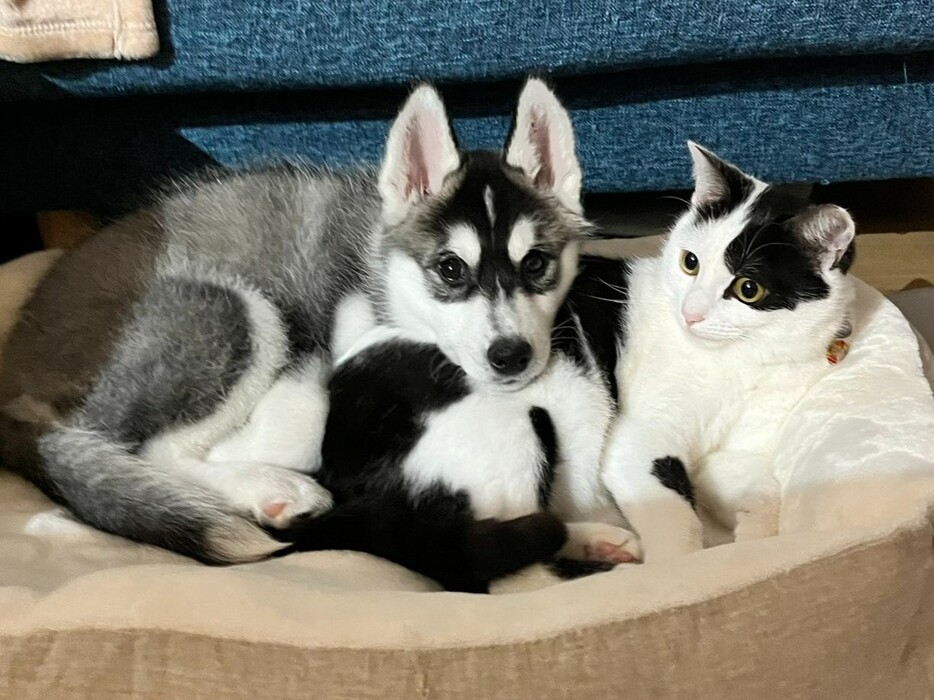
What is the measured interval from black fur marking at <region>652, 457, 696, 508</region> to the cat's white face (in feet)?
0.82

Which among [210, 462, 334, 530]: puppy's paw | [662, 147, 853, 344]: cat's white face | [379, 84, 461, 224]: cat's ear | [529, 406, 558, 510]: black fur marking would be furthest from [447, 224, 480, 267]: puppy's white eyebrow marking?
[210, 462, 334, 530]: puppy's paw

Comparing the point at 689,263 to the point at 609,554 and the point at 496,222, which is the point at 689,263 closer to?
the point at 496,222

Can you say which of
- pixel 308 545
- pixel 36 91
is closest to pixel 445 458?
pixel 308 545

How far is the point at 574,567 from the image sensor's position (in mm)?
1509

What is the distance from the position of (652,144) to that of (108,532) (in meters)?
1.65

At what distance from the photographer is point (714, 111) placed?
2285mm

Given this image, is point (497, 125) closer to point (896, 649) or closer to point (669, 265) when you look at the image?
point (669, 265)

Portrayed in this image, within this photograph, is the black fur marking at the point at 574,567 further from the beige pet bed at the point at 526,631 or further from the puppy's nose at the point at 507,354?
the puppy's nose at the point at 507,354

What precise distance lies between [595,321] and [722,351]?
271mm

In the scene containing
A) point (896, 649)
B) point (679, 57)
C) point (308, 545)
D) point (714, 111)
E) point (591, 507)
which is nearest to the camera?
point (896, 649)

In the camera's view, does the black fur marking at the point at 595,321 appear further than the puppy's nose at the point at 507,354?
Yes

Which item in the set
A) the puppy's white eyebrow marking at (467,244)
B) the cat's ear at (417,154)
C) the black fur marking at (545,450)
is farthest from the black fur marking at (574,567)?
the cat's ear at (417,154)

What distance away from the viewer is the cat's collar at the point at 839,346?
174 cm

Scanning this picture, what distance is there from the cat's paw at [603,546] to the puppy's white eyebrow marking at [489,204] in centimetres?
61
